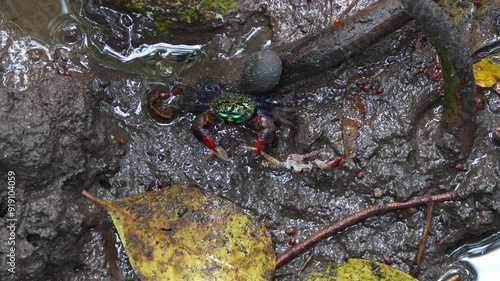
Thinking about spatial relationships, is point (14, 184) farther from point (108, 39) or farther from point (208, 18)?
point (208, 18)

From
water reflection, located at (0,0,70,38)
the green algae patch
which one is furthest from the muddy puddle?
the green algae patch

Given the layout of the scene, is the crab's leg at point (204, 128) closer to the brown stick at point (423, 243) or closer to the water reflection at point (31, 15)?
the water reflection at point (31, 15)

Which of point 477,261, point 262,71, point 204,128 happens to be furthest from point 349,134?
point 477,261

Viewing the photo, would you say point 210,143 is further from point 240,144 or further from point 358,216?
point 358,216

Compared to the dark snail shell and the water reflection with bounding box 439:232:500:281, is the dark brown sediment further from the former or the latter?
the water reflection with bounding box 439:232:500:281

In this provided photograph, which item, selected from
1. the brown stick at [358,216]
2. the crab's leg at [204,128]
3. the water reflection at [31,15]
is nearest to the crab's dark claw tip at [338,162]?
the brown stick at [358,216]

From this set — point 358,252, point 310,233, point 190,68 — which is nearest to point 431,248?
point 358,252
